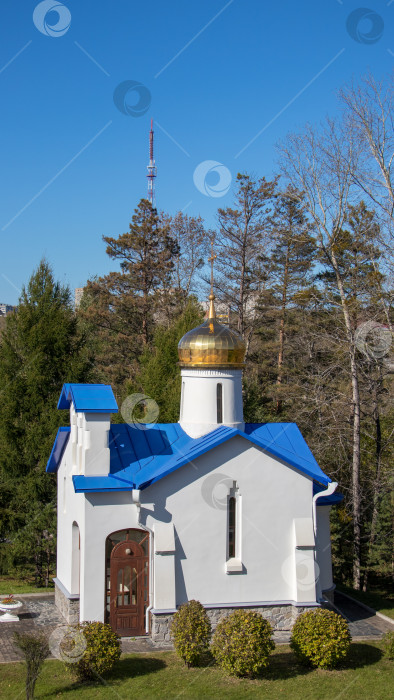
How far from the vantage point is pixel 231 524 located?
14367mm

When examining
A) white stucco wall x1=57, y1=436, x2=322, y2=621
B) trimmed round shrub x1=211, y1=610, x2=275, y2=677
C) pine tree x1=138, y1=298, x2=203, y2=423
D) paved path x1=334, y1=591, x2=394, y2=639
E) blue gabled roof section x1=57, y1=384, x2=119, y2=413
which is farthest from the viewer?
pine tree x1=138, y1=298, x2=203, y2=423

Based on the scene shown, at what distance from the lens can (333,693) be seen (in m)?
11.2

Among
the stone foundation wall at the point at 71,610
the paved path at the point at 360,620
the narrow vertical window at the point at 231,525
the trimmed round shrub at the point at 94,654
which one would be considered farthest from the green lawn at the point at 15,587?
the paved path at the point at 360,620

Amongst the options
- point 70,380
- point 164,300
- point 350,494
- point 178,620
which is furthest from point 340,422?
point 164,300

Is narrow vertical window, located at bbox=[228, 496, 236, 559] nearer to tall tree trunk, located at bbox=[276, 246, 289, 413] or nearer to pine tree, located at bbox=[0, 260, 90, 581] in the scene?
pine tree, located at bbox=[0, 260, 90, 581]

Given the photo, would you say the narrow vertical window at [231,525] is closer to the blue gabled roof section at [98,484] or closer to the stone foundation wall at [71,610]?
the blue gabled roof section at [98,484]

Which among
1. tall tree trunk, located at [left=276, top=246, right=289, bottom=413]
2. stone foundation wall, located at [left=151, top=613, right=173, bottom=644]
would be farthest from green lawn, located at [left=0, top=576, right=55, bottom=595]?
tall tree trunk, located at [left=276, top=246, right=289, bottom=413]

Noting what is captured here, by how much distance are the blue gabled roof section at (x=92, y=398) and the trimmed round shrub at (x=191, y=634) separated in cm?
445

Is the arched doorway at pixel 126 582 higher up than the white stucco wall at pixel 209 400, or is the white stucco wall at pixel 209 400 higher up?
the white stucco wall at pixel 209 400

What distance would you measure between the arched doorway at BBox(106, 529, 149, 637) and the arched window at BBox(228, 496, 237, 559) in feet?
5.99

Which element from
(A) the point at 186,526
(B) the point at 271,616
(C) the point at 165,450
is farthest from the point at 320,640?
(C) the point at 165,450

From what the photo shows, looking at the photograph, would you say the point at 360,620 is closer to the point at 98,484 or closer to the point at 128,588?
the point at 128,588

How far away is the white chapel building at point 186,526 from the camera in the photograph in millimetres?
13625

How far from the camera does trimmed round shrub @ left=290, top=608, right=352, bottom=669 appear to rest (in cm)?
1205
